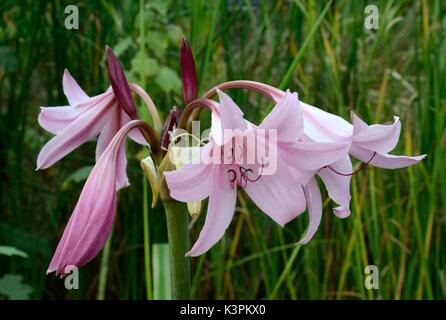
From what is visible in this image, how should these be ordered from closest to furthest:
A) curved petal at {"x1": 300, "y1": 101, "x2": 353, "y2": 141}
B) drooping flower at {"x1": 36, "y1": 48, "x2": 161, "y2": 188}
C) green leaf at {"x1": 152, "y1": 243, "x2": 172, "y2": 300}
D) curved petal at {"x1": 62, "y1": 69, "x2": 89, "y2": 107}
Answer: curved petal at {"x1": 300, "y1": 101, "x2": 353, "y2": 141} → drooping flower at {"x1": 36, "y1": 48, "x2": 161, "y2": 188} → curved petal at {"x1": 62, "y1": 69, "x2": 89, "y2": 107} → green leaf at {"x1": 152, "y1": 243, "x2": 172, "y2": 300}

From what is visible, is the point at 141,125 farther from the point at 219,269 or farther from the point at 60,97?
the point at 60,97

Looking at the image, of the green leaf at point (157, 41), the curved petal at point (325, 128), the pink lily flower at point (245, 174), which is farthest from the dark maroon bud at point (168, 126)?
the green leaf at point (157, 41)

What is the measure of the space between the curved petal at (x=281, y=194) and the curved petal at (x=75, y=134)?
1.10 feet

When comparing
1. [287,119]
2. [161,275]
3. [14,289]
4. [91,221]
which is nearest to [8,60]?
[14,289]

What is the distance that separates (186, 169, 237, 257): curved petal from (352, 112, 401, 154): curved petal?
0.68 feet

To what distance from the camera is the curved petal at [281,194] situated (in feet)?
3.30

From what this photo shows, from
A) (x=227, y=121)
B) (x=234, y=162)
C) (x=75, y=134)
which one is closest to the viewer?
(x=227, y=121)

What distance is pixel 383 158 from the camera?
1074 mm

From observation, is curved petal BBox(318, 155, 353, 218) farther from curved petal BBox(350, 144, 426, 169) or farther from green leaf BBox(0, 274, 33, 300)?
green leaf BBox(0, 274, 33, 300)

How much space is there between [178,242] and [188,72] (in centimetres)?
28

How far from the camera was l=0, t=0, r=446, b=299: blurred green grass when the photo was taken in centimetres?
221

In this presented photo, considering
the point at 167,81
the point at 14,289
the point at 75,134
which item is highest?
the point at 167,81

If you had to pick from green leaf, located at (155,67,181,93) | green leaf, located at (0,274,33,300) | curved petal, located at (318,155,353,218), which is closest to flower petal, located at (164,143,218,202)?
curved petal, located at (318,155,353,218)

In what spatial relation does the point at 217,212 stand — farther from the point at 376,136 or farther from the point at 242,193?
the point at 242,193
